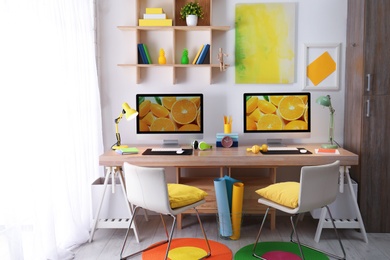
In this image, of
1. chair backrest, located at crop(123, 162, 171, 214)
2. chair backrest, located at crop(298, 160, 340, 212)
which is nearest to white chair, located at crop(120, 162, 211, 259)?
chair backrest, located at crop(123, 162, 171, 214)

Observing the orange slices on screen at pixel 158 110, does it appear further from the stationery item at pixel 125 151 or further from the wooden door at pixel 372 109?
the wooden door at pixel 372 109

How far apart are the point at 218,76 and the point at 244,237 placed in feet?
4.58

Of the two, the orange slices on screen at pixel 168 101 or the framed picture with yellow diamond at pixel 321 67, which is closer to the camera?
the orange slices on screen at pixel 168 101

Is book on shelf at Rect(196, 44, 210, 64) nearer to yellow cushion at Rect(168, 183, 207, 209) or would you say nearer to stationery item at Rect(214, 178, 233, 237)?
stationery item at Rect(214, 178, 233, 237)

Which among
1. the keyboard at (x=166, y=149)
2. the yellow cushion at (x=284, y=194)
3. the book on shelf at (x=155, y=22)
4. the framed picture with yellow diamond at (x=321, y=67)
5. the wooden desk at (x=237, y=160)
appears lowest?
the yellow cushion at (x=284, y=194)

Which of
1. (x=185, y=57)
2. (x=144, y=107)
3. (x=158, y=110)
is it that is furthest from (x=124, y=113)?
(x=185, y=57)

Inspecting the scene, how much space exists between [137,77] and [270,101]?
1.16 m

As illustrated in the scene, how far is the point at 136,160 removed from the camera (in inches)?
135

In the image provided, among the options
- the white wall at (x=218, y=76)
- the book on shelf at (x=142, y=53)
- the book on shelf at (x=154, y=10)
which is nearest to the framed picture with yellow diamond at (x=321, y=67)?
the white wall at (x=218, y=76)

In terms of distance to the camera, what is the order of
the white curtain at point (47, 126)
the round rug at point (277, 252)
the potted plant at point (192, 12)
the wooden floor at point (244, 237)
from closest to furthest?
the white curtain at point (47, 126) < the round rug at point (277, 252) < the wooden floor at point (244, 237) < the potted plant at point (192, 12)

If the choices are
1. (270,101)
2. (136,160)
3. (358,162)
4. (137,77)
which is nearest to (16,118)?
(136,160)

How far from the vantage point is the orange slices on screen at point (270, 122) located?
381 cm

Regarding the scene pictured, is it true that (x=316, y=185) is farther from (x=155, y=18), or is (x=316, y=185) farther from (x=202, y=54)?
(x=155, y=18)

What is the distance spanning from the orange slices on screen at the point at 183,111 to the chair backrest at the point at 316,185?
51.8 inches
